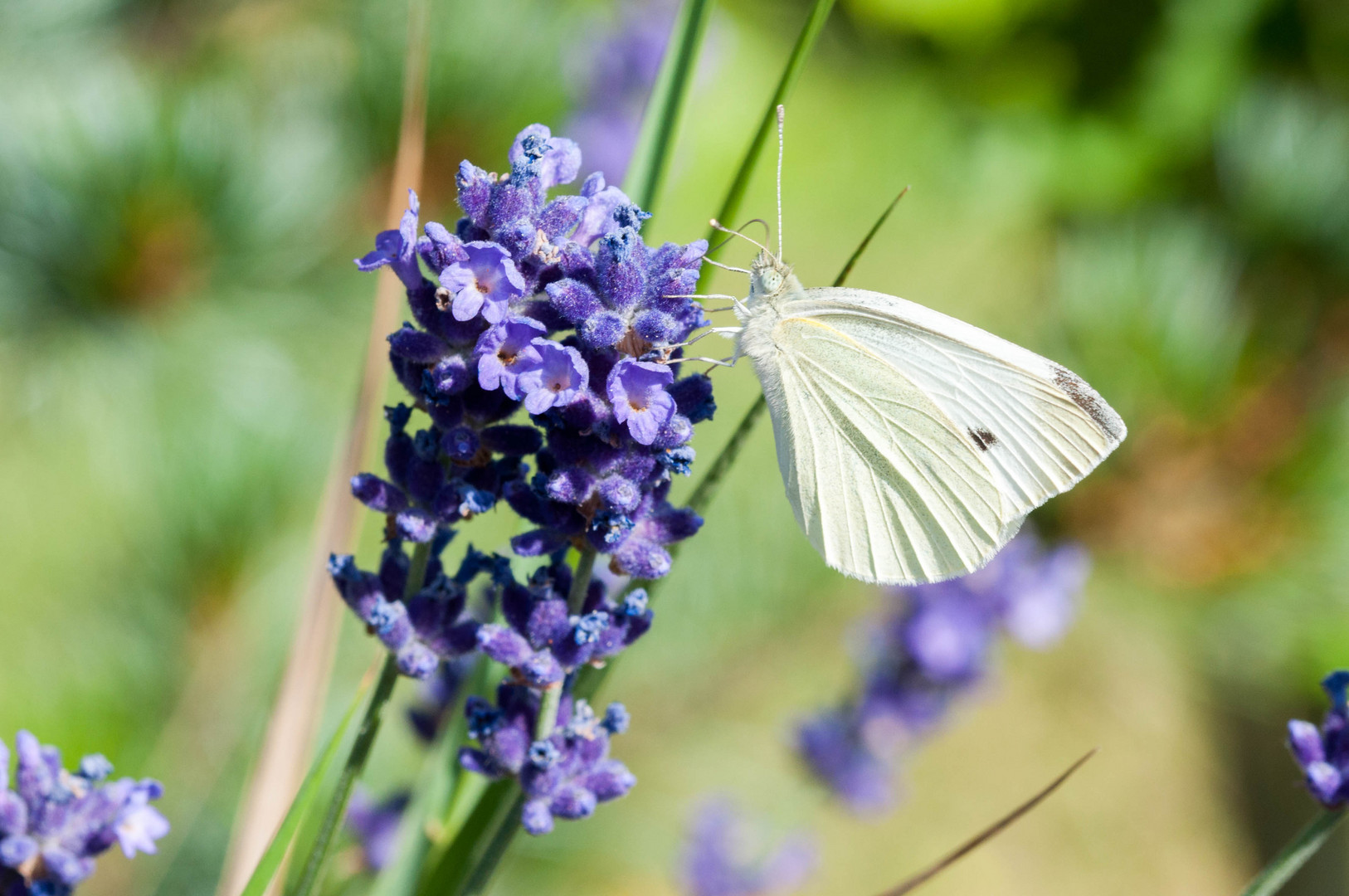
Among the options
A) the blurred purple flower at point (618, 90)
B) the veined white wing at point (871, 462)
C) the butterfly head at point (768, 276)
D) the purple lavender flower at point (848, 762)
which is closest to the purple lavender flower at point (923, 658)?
the purple lavender flower at point (848, 762)

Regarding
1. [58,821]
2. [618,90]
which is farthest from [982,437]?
[618,90]

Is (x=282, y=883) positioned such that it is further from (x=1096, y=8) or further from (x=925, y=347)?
(x=1096, y=8)

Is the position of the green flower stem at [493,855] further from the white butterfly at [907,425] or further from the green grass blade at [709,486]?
the white butterfly at [907,425]

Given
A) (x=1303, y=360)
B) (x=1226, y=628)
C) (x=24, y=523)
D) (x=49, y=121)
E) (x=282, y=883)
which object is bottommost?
(x=282, y=883)

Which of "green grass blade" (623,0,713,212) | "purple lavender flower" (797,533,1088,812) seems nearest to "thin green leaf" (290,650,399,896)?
"green grass blade" (623,0,713,212)

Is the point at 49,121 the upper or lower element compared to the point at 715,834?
upper

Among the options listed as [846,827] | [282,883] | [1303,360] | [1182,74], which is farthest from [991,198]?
[282,883]

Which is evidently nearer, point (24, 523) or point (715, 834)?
point (715, 834)

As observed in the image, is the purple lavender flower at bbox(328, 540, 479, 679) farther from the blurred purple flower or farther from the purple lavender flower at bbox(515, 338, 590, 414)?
the blurred purple flower
